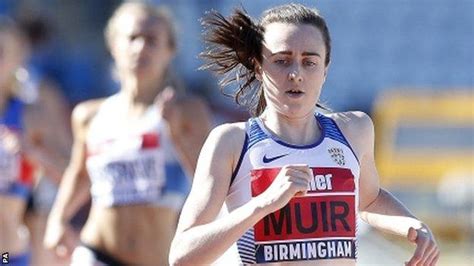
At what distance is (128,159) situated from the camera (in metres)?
6.24

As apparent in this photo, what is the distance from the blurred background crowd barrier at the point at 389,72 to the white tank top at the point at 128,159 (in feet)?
26.4

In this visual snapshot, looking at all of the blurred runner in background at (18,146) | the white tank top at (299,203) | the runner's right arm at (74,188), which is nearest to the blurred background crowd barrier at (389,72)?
the blurred runner in background at (18,146)

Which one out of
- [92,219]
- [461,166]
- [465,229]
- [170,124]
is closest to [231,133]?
[170,124]

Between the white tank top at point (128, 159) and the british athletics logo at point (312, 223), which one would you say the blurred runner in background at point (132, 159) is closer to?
the white tank top at point (128, 159)

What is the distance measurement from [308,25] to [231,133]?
0.38 m

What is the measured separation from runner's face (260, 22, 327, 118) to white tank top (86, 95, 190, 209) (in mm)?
2425

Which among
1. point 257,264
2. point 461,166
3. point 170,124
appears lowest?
point 257,264

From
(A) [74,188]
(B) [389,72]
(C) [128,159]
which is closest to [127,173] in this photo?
(C) [128,159]

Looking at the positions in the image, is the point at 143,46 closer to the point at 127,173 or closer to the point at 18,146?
the point at 127,173

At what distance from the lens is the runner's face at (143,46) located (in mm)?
6281

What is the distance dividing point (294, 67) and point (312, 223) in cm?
44

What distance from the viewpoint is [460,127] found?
1631 cm

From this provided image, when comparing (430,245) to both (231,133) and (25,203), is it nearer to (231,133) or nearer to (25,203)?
(231,133)

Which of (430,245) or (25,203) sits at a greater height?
(25,203)
